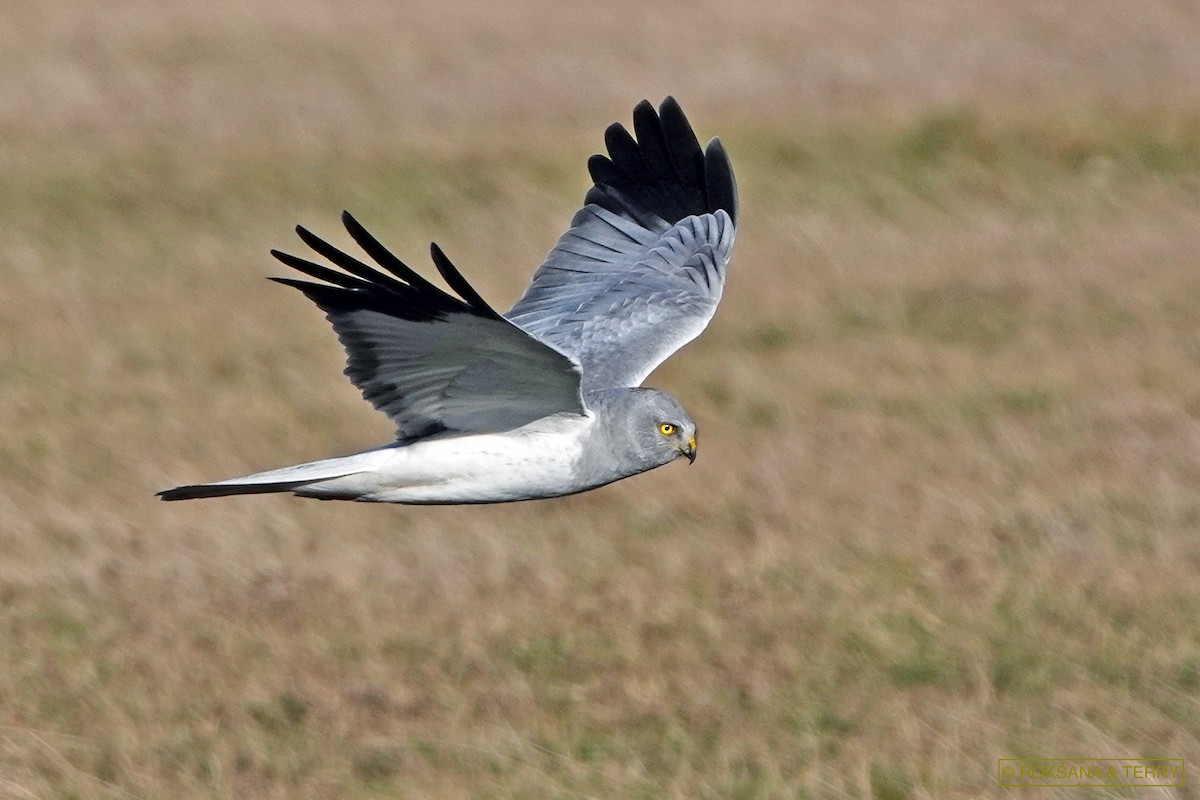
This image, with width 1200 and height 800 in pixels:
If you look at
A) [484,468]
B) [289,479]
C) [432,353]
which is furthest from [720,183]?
[289,479]

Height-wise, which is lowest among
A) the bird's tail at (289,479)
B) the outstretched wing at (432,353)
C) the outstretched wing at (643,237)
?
the bird's tail at (289,479)

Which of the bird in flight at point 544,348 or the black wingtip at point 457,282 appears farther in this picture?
the bird in flight at point 544,348

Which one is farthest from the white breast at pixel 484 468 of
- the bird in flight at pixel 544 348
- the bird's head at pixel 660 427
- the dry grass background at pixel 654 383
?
the dry grass background at pixel 654 383

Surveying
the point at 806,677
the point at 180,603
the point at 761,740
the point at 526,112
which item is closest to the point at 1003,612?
the point at 806,677

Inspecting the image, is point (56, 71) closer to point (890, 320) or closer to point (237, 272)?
point (237, 272)

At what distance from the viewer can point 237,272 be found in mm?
12672

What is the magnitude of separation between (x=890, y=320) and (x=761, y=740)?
19.1ft

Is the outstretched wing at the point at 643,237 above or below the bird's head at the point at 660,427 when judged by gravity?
above

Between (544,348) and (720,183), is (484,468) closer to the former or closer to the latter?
(544,348)

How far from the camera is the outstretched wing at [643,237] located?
6.48 m

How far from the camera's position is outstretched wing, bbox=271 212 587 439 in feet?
15.5

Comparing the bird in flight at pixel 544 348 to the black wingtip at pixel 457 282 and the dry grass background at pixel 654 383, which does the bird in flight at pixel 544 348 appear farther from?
the dry grass background at pixel 654 383

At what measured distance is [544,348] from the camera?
4.86 meters

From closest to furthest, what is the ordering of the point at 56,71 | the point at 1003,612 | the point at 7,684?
the point at 7,684
the point at 1003,612
the point at 56,71
